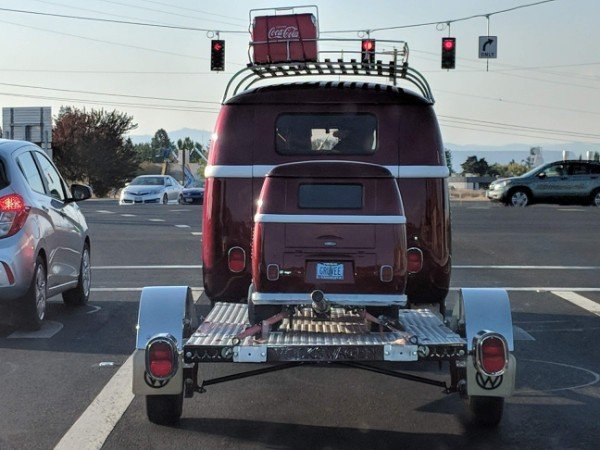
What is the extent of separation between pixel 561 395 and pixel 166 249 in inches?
559

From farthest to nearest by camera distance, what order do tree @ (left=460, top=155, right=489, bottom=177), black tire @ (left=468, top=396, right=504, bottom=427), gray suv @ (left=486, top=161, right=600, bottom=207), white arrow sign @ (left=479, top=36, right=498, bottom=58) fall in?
tree @ (left=460, top=155, right=489, bottom=177) < white arrow sign @ (left=479, top=36, right=498, bottom=58) < gray suv @ (left=486, top=161, right=600, bottom=207) < black tire @ (left=468, top=396, right=504, bottom=427)

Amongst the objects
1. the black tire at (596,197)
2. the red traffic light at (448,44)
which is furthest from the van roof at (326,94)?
the black tire at (596,197)

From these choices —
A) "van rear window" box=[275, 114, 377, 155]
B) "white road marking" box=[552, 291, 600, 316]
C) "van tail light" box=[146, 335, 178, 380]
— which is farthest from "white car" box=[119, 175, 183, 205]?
"van tail light" box=[146, 335, 178, 380]

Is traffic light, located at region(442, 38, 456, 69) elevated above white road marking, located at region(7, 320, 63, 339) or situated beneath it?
elevated above

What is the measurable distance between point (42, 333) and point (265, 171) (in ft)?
11.3

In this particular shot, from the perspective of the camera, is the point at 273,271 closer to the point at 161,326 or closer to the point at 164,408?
the point at 161,326

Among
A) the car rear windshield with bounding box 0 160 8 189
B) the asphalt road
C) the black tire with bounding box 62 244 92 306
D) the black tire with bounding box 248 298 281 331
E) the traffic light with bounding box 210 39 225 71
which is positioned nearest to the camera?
the asphalt road

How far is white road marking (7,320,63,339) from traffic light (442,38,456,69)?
2924cm

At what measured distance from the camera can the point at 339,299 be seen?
7254 millimetres

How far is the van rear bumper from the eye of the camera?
7.26 meters

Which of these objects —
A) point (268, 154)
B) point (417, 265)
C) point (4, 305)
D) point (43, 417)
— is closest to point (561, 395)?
point (417, 265)

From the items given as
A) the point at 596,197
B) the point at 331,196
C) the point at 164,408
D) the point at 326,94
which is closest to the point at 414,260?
the point at 326,94

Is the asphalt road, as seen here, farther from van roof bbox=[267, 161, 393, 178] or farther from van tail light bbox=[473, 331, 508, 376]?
van roof bbox=[267, 161, 393, 178]

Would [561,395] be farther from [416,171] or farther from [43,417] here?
[43,417]
